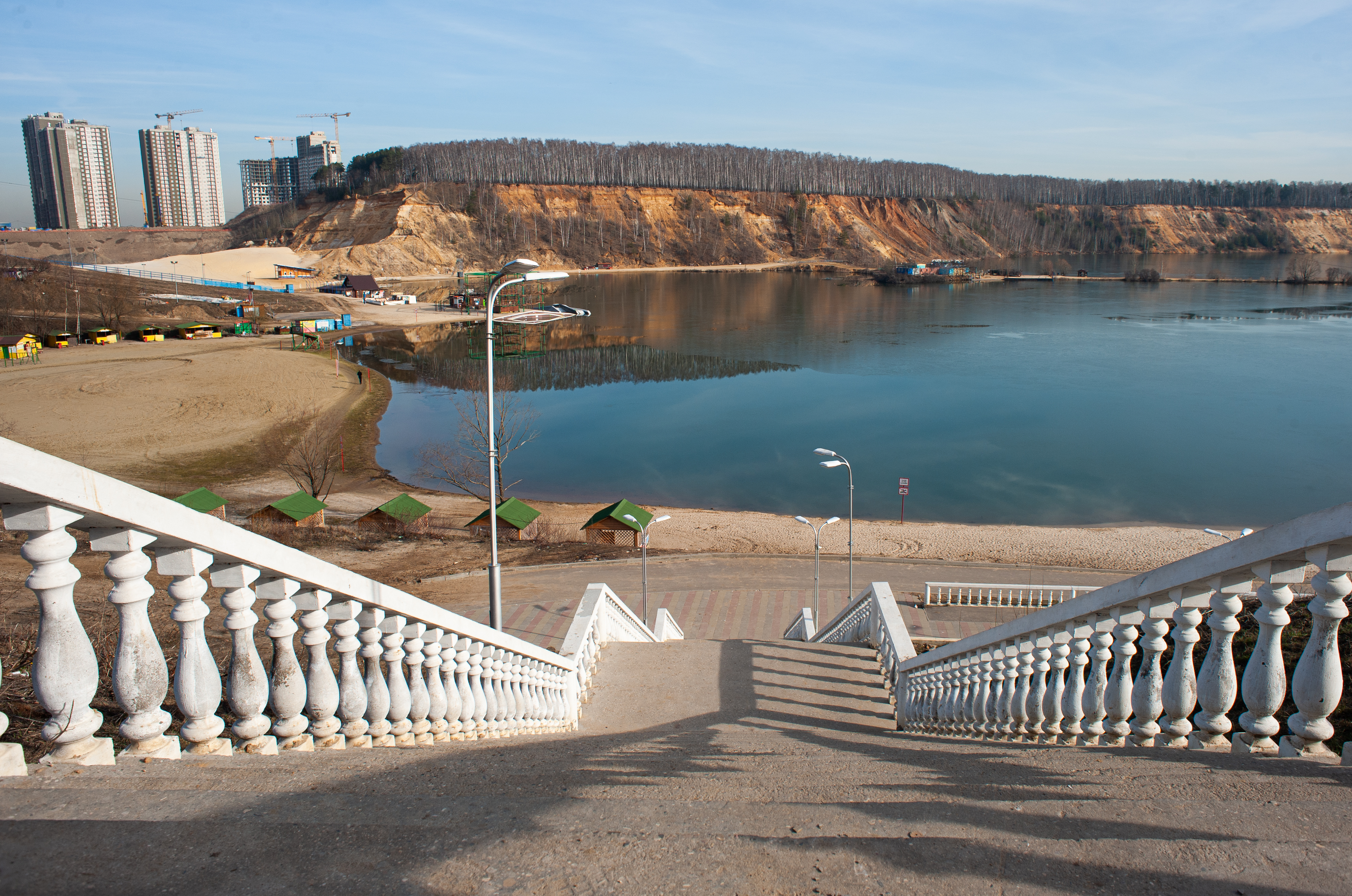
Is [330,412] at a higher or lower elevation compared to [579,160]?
lower

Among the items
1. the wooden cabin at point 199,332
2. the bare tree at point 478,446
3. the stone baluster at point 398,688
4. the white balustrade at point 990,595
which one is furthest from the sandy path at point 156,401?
the stone baluster at point 398,688

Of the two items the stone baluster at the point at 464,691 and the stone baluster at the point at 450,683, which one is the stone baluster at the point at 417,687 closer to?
the stone baluster at the point at 450,683

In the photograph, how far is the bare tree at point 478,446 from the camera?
36.8m

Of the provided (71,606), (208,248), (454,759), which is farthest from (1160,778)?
(208,248)

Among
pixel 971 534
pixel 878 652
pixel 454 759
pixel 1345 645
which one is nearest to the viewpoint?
pixel 454 759

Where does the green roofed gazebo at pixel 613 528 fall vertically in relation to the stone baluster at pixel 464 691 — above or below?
below

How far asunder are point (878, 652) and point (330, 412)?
43968 millimetres

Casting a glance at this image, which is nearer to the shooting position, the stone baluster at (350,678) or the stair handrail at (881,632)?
the stone baluster at (350,678)

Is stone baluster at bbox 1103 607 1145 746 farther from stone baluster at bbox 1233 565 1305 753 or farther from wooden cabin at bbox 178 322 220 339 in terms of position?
wooden cabin at bbox 178 322 220 339

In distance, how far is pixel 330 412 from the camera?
47.5 metres

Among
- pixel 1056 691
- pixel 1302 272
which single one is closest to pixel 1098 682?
pixel 1056 691

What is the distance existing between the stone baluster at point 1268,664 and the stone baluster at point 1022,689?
64.2 inches

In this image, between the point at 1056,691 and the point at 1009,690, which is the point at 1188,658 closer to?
the point at 1056,691

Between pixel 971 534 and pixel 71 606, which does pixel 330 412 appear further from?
pixel 71 606
